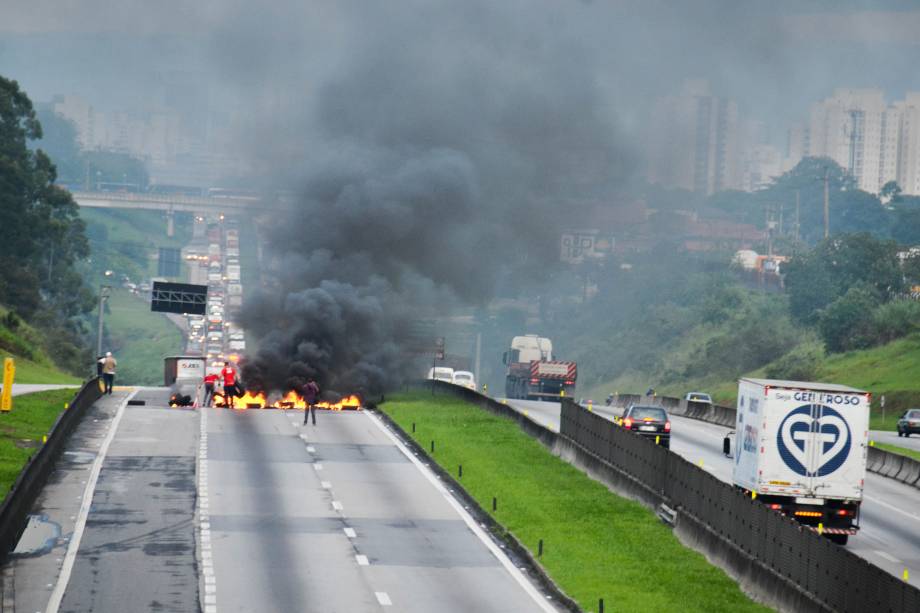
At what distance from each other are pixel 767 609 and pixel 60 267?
121832mm

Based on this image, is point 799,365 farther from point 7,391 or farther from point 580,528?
point 580,528

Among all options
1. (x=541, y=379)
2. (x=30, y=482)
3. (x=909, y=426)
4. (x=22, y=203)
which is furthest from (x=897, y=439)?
(x=22, y=203)

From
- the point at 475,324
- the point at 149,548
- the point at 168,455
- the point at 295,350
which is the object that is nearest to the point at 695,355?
the point at 475,324

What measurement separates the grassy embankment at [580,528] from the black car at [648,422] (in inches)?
176

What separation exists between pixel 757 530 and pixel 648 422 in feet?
93.0

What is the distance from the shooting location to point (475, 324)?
17812 cm

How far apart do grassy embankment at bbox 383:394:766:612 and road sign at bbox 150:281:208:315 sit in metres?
54.3

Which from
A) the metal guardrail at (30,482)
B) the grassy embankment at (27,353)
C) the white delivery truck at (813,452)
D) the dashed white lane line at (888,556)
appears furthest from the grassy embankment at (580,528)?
the grassy embankment at (27,353)

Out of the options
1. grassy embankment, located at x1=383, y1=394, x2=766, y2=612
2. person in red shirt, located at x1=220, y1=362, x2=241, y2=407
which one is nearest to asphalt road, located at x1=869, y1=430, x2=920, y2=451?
grassy embankment, located at x1=383, y1=394, x2=766, y2=612

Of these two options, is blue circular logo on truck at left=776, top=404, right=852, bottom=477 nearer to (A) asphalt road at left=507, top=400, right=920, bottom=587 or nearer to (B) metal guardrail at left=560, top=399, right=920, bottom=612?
(A) asphalt road at left=507, top=400, right=920, bottom=587

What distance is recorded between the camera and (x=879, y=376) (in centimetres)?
10181

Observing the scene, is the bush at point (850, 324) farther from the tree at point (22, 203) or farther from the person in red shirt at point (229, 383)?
the person in red shirt at point (229, 383)

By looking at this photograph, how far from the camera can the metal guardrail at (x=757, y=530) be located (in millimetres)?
22688

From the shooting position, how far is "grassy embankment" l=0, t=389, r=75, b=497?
138 feet
